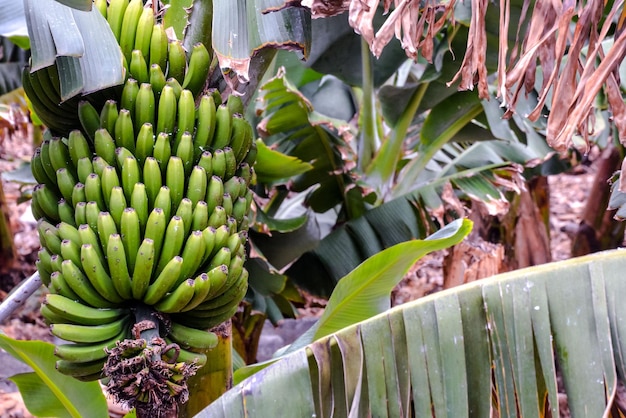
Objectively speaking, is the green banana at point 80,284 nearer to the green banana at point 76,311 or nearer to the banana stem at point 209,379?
the green banana at point 76,311

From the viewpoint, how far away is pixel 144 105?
4.09ft

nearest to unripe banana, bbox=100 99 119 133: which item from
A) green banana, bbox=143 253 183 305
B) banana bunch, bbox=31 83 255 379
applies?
banana bunch, bbox=31 83 255 379

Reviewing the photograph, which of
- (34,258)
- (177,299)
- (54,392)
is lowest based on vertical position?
(34,258)

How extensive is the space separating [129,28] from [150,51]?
0.07 metres

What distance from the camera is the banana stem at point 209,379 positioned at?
1.48m

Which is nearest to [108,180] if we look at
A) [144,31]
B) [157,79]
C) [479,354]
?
[157,79]

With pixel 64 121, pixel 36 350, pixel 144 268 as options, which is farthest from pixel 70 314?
pixel 36 350

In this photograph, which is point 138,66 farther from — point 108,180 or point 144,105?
point 108,180

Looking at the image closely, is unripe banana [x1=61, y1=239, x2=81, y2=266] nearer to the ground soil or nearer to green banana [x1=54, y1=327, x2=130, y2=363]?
green banana [x1=54, y1=327, x2=130, y2=363]

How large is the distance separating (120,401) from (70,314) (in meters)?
0.20

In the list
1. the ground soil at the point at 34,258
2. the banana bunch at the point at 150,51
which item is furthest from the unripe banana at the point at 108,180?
the ground soil at the point at 34,258

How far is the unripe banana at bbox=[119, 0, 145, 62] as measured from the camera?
1.31 metres

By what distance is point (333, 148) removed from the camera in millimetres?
2461

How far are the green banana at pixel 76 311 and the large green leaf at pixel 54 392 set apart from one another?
567 mm
